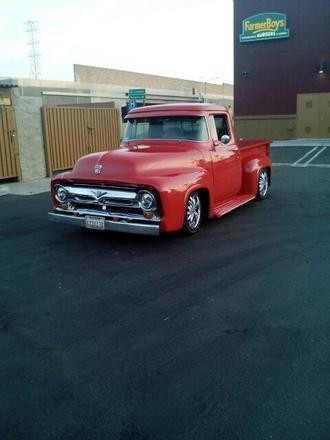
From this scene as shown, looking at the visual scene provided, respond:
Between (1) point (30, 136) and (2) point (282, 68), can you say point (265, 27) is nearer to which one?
(2) point (282, 68)

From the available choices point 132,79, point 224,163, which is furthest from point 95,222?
point 132,79

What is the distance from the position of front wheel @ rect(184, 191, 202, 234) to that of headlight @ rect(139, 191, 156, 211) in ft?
2.22

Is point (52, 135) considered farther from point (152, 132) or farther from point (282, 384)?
point (282, 384)

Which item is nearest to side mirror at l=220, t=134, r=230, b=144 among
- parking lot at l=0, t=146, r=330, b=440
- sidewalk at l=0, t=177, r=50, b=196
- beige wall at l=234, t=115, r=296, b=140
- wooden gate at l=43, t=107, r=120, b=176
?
parking lot at l=0, t=146, r=330, b=440

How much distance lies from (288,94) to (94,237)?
24.4 metres

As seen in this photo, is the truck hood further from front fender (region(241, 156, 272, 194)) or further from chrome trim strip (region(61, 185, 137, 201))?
front fender (region(241, 156, 272, 194))

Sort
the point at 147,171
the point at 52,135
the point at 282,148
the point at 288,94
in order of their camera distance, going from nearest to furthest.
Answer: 1. the point at 147,171
2. the point at 52,135
3. the point at 282,148
4. the point at 288,94

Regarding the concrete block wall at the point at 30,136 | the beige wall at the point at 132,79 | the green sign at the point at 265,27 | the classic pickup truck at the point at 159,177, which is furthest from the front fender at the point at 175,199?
the beige wall at the point at 132,79

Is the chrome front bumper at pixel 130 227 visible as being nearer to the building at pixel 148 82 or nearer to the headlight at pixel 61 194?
the headlight at pixel 61 194

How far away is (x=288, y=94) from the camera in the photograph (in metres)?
28.4

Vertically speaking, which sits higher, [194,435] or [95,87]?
[95,87]

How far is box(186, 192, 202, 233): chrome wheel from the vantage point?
6.74 m

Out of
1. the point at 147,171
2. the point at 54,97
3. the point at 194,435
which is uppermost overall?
the point at 54,97

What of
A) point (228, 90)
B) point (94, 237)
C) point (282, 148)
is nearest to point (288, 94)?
point (282, 148)
